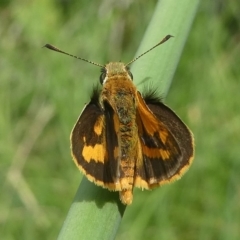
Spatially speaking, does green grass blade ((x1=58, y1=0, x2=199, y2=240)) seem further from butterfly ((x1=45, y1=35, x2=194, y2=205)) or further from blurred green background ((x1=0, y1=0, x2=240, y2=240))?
blurred green background ((x1=0, y1=0, x2=240, y2=240))

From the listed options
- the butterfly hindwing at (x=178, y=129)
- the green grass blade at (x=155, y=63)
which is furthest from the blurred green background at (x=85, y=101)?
the green grass blade at (x=155, y=63)

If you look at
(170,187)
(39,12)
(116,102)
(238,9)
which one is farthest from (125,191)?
(238,9)

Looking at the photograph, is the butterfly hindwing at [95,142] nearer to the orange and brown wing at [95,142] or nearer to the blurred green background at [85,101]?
the orange and brown wing at [95,142]

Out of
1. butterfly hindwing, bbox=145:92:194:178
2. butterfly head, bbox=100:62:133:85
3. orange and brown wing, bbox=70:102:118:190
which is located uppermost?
butterfly head, bbox=100:62:133:85

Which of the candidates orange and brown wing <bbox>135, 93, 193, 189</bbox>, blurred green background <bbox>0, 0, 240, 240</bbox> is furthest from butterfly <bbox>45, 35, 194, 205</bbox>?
blurred green background <bbox>0, 0, 240, 240</bbox>

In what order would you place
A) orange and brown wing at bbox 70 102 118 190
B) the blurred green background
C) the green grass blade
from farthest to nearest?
the blurred green background < orange and brown wing at bbox 70 102 118 190 < the green grass blade

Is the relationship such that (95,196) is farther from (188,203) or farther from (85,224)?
(188,203)
